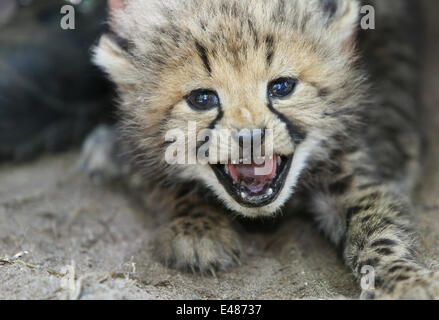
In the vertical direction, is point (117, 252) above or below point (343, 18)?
below

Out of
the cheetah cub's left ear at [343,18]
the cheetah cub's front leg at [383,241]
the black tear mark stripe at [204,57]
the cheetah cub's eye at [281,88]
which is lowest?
the cheetah cub's front leg at [383,241]

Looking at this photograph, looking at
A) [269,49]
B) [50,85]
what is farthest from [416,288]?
[50,85]

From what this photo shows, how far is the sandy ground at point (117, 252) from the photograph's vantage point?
7.32 feet

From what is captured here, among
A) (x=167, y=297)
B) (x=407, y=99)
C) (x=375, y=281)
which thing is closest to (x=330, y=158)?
(x=375, y=281)

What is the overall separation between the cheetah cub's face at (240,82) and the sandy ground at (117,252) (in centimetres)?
33

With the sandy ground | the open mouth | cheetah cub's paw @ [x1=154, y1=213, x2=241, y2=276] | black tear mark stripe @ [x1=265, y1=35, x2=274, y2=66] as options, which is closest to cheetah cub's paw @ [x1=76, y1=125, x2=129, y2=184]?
the sandy ground

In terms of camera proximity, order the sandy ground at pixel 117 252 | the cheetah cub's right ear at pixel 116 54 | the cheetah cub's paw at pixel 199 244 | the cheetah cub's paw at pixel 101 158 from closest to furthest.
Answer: the sandy ground at pixel 117 252 → the cheetah cub's paw at pixel 199 244 → the cheetah cub's right ear at pixel 116 54 → the cheetah cub's paw at pixel 101 158

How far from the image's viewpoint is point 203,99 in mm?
2492

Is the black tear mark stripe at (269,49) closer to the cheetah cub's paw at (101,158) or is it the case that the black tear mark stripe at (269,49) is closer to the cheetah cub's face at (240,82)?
the cheetah cub's face at (240,82)

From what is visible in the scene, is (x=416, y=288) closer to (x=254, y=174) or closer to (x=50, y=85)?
(x=254, y=174)

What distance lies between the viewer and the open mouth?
2.51m

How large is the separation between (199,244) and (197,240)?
0.10 ft

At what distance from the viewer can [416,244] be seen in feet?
8.49

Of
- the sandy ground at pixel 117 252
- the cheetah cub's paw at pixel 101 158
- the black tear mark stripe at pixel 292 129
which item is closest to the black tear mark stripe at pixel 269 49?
the black tear mark stripe at pixel 292 129
